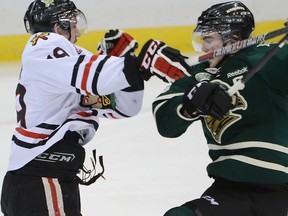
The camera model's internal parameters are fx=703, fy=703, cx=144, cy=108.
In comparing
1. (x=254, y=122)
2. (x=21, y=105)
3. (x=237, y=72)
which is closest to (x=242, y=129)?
(x=254, y=122)

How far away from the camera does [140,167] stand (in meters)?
3.69

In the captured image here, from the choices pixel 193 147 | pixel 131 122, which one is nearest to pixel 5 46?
pixel 131 122

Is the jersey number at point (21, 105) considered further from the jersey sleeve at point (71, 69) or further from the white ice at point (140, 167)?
the white ice at point (140, 167)

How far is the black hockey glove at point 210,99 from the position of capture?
1.77m

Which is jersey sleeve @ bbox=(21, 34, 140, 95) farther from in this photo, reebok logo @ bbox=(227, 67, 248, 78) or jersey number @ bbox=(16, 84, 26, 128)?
reebok logo @ bbox=(227, 67, 248, 78)

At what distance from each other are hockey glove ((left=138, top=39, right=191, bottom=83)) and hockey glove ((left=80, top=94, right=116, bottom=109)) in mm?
438

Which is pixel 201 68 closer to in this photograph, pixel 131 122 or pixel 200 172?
pixel 200 172

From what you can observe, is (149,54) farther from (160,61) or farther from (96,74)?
(96,74)

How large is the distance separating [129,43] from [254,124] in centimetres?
51

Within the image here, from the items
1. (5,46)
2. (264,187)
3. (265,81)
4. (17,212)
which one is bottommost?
(5,46)

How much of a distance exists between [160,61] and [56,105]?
47cm

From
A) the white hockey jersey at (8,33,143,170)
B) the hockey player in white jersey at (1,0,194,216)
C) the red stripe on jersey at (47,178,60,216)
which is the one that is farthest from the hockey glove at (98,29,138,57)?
the red stripe on jersey at (47,178,60,216)

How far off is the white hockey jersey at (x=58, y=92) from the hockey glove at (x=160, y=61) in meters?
0.08

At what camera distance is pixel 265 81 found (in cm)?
202
